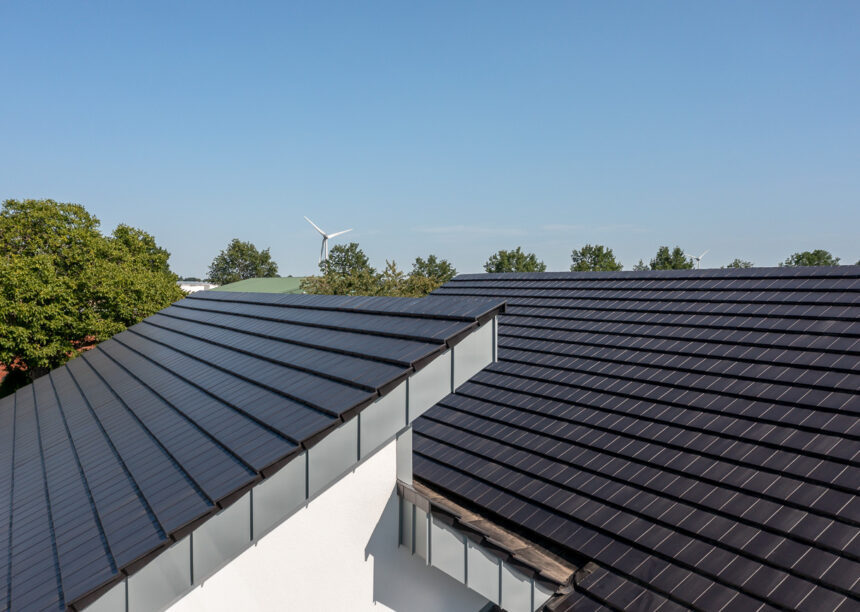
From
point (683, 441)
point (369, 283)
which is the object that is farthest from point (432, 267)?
point (683, 441)

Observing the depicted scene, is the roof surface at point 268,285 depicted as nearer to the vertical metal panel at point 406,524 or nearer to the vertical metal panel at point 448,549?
the vertical metal panel at point 406,524

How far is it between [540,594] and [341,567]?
190 cm

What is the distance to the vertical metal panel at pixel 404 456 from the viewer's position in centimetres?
525

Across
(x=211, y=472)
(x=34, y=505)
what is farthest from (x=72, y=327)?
(x=211, y=472)

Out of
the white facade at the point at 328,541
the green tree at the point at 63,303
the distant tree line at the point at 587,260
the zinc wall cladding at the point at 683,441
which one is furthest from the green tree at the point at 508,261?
the white facade at the point at 328,541

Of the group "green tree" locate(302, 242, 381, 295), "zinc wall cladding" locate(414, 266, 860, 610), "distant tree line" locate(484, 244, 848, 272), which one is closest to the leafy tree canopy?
"distant tree line" locate(484, 244, 848, 272)

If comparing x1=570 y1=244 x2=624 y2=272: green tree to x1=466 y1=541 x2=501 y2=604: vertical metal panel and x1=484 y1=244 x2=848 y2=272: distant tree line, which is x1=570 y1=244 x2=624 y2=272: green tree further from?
x1=466 y1=541 x2=501 y2=604: vertical metal panel

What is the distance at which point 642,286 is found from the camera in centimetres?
1088

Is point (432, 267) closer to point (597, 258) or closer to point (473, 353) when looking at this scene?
point (597, 258)

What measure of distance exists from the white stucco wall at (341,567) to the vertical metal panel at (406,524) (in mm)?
69

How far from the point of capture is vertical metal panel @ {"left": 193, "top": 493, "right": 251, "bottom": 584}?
11.5 feet

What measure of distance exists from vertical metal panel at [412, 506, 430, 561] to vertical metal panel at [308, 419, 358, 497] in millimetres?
1238

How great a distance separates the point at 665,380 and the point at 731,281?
11.1ft

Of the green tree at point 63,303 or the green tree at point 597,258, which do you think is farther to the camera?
the green tree at point 597,258
